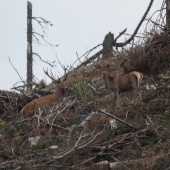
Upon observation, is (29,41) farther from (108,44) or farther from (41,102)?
(41,102)

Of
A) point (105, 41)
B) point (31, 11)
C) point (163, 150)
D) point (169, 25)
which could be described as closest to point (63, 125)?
point (163, 150)

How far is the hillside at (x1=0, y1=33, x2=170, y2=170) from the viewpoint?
6656 millimetres

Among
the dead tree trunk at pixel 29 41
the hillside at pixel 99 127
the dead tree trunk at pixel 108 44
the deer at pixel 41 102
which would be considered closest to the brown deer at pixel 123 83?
the hillside at pixel 99 127

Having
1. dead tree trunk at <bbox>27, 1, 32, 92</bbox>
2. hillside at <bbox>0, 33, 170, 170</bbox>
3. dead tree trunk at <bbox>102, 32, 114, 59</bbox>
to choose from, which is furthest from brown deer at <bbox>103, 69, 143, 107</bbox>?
dead tree trunk at <bbox>27, 1, 32, 92</bbox>

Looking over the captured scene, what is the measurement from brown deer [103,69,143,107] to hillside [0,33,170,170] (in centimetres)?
35

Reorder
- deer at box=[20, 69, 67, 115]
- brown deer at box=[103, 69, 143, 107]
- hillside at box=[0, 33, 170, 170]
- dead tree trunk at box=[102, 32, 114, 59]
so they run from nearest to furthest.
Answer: hillside at box=[0, 33, 170, 170]
brown deer at box=[103, 69, 143, 107]
deer at box=[20, 69, 67, 115]
dead tree trunk at box=[102, 32, 114, 59]

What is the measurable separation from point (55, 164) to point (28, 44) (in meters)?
11.3

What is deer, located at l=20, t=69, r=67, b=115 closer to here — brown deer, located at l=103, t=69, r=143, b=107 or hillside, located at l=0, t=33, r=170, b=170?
hillside, located at l=0, t=33, r=170, b=170

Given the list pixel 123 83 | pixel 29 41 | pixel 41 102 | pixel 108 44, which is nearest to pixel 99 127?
pixel 123 83

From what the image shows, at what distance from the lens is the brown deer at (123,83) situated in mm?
10206

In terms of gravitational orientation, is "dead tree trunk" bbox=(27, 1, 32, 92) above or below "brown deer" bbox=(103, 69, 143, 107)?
above

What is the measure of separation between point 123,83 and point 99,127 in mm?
2495

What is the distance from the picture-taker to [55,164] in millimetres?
6668

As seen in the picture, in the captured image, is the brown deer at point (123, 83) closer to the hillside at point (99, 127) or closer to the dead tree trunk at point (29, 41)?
the hillside at point (99, 127)
